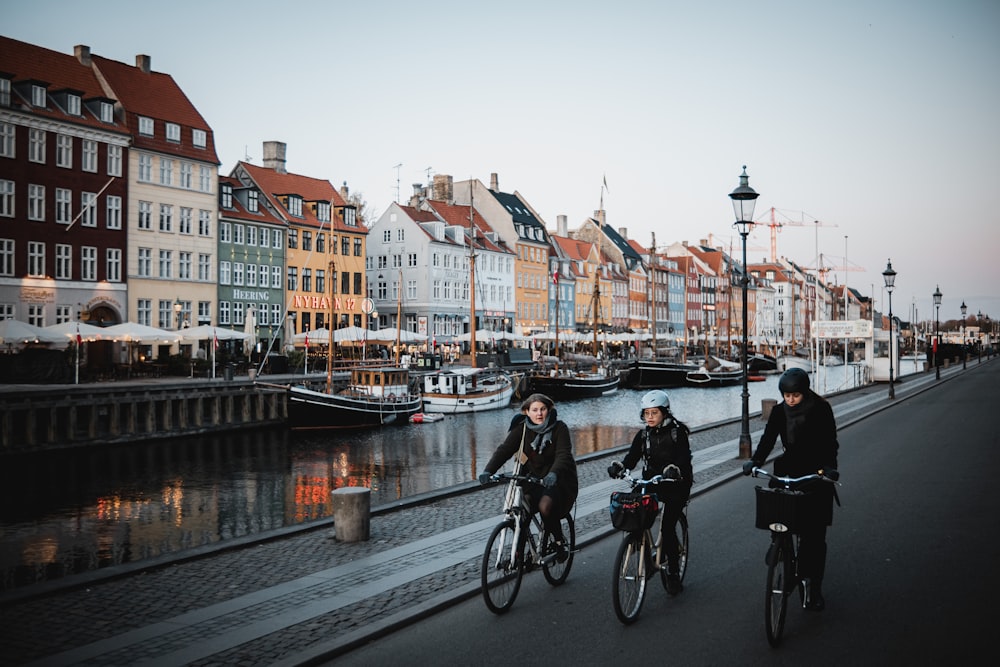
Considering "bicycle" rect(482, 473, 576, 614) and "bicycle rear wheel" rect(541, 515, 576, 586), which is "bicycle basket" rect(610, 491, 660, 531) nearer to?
"bicycle" rect(482, 473, 576, 614)

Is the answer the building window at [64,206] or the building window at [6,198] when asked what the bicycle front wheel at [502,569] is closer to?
the building window at [6,198]

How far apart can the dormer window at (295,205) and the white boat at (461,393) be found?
21.6 m

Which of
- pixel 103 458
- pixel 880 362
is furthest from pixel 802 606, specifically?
pixel 880 362

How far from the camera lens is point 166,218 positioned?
2141 inches

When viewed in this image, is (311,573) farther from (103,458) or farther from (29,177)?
(29,177)

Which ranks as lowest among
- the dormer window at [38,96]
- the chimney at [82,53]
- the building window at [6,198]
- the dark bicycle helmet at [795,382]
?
the dark bicycle helmet at [795,382]

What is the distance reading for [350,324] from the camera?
6844 cm

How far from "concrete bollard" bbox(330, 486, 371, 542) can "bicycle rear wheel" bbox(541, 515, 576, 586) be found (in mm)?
3306

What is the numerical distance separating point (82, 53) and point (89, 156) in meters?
7.98

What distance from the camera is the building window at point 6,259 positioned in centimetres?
4444

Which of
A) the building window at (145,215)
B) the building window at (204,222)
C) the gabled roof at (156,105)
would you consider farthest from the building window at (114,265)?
the building window at (204,222)

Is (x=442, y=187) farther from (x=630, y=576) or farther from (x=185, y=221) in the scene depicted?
(x=630, y=576)

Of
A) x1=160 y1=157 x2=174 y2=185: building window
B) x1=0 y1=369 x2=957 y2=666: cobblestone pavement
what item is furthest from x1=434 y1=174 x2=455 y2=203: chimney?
x1=0 y1=369 x2=957 y2=666: cobblestone pavement

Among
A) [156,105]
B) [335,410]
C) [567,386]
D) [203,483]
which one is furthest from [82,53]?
[203,483]
